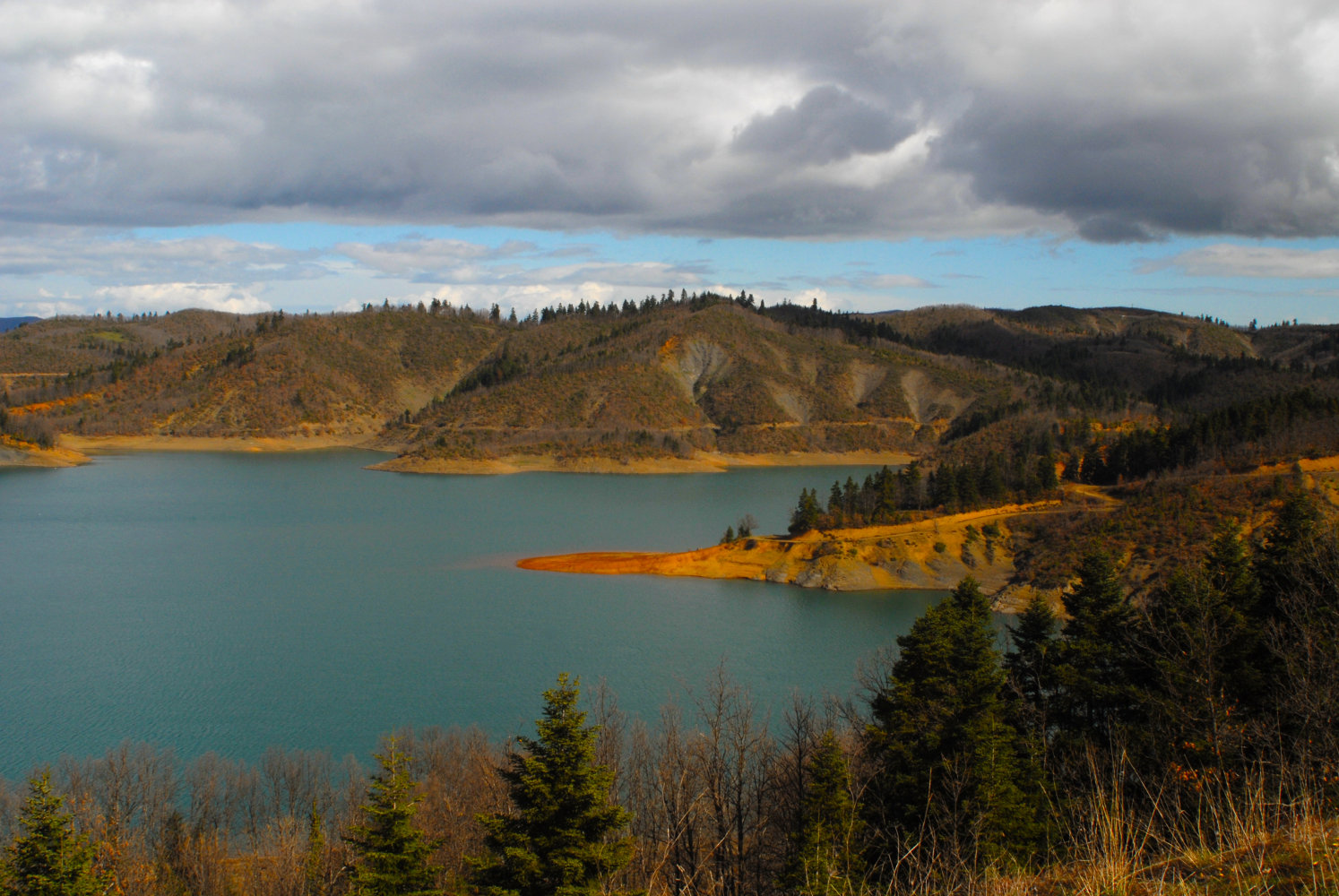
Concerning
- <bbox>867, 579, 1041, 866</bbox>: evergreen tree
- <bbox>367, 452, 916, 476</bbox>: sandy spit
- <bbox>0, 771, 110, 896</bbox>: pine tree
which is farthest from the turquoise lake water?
<bbox>367, 452, 916, 476</bbox>: sandy spit

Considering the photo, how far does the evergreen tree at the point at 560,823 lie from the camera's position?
1020 centimetres

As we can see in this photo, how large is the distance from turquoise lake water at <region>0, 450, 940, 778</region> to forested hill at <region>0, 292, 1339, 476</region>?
50873 millimetres

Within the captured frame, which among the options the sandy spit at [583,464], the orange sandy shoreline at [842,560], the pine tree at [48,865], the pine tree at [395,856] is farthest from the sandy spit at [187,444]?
the pine tree at [395,856]

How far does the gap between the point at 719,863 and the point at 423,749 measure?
13.6 meters

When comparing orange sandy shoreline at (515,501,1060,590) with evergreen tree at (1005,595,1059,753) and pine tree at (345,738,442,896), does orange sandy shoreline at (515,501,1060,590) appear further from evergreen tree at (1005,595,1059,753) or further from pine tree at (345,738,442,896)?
pine tree at (345,738,442,896)

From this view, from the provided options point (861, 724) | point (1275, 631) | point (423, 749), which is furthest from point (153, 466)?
point (1275, 631)

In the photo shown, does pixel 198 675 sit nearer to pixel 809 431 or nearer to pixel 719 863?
pixel 719 863

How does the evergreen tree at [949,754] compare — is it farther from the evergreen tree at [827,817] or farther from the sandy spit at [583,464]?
the sandy spit at [583,464]

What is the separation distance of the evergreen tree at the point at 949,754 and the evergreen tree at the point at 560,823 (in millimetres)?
4635

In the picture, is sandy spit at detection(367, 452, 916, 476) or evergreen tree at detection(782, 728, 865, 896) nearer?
evergreen tree at detection(782, 728, 865, 896)

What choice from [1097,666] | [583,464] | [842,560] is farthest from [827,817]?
[583,464]

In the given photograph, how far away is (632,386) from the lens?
142500mm

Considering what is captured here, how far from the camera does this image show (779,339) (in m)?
166

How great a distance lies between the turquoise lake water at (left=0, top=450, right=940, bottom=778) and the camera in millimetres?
28938
